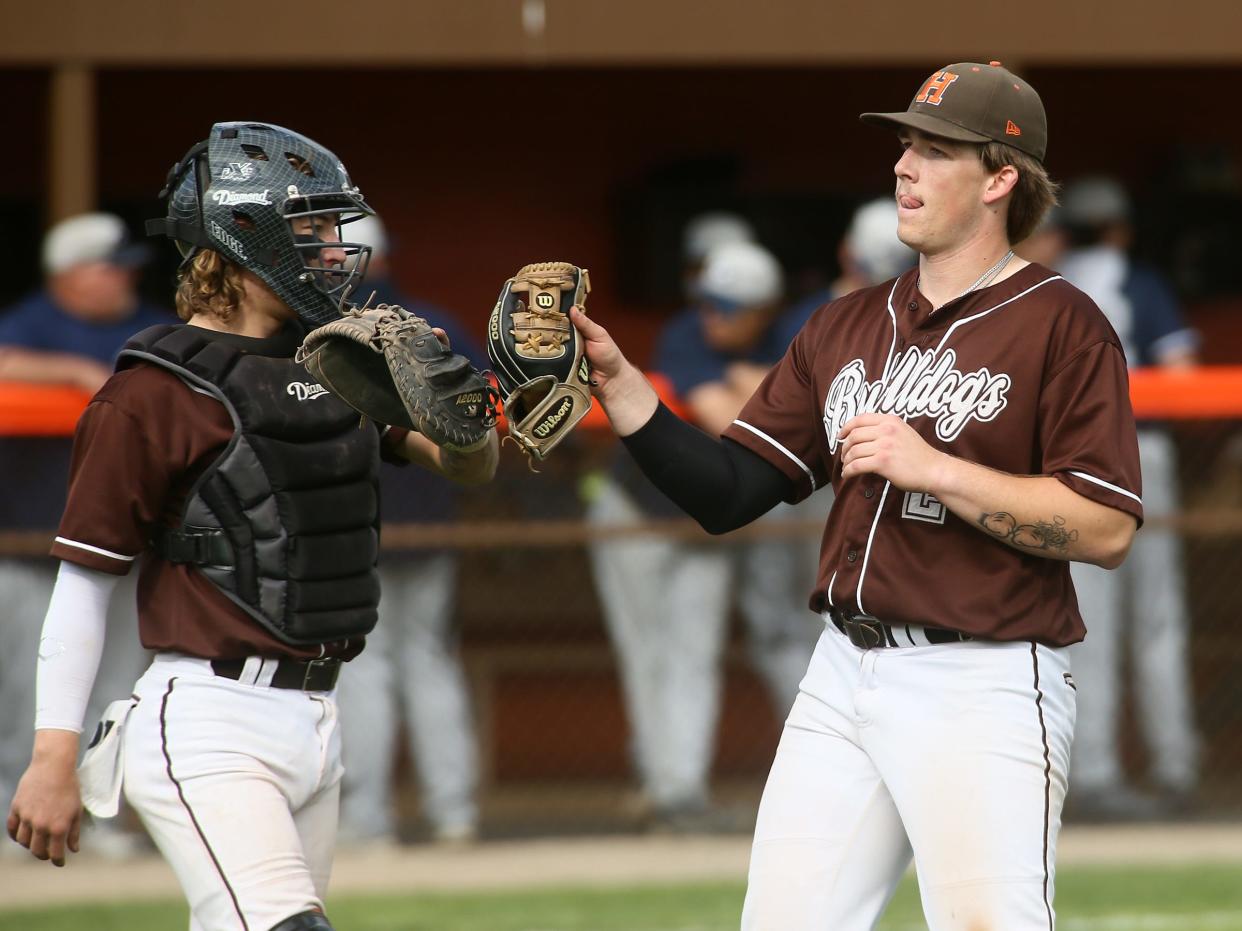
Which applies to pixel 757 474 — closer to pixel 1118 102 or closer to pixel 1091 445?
pixel 1091 445

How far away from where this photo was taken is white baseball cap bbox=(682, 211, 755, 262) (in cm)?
816

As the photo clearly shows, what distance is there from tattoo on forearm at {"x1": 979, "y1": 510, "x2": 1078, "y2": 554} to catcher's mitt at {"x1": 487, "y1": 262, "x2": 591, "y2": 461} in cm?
75

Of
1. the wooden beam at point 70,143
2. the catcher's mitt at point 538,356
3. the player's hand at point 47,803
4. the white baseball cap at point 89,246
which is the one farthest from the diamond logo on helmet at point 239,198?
the wooden beam at point 70,143

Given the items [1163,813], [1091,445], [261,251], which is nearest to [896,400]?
[1091,445]

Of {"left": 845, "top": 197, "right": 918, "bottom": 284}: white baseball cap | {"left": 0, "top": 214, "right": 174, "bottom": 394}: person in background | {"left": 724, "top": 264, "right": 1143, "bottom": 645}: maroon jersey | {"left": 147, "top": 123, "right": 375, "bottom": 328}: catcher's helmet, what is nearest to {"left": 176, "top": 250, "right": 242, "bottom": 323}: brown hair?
{"left": 147, "top": 123, "right": 375, "bottom": 328}: catcher's helmet

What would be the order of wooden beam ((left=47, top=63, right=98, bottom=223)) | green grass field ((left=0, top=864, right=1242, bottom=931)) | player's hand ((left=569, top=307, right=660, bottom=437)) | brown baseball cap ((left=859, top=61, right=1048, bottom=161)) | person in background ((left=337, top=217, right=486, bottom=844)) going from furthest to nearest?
wooden beam ((left=47, top=63, right=98, bottom=223))
person in background ((left=337, top=217, right=486, bottom=844))
green grass field ((left=0, top=864, right=1242, bottom=931))
player's hand ((left=569, top=307, right=660, bottom=437))
brown baseball cap ((left=859, top=61, right=1048, bottom=161))

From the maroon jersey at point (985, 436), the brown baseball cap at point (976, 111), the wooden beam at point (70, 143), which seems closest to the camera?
the maroon jersey at point (985, 436)

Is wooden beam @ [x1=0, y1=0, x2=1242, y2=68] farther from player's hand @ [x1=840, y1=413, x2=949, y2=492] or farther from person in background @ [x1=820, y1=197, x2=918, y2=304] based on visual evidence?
player's hand @ [x1=840, y1=413, x2=949, y2=492]

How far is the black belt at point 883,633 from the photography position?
10.7 feet

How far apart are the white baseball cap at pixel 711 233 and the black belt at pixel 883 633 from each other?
4.72 meters

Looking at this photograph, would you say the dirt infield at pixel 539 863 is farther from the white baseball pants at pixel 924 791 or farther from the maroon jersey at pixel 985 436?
the maroon jersey at pixel 985 436

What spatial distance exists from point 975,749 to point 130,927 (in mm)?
3478

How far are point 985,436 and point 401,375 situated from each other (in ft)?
3.38

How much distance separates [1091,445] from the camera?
318 centimetres
